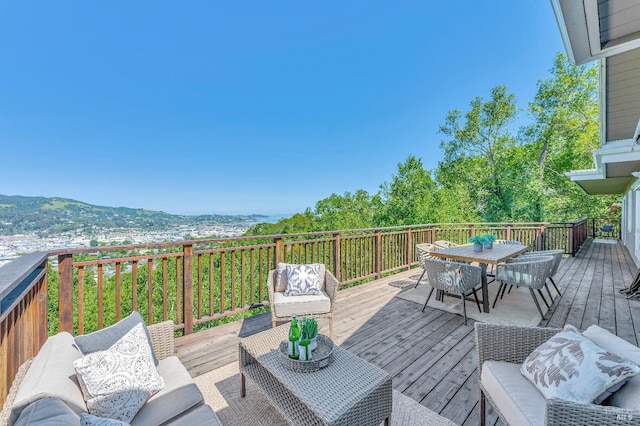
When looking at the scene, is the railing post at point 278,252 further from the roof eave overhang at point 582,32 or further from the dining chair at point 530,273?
the roof eave overhang at point 582,32

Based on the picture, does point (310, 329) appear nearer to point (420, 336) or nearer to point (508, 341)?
point (508, 341)

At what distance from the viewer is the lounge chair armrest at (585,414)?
3.30 feet

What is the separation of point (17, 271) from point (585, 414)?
272 cm

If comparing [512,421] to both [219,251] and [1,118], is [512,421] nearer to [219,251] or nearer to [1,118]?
[219,251]

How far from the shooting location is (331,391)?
149 cm

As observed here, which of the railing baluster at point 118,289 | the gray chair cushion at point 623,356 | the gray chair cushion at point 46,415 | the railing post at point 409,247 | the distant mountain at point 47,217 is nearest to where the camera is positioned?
the gray chair cushion at point 46,415

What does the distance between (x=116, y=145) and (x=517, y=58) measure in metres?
22.2

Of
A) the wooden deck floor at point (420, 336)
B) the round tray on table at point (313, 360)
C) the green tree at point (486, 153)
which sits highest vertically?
the green tree at point (486, 153)

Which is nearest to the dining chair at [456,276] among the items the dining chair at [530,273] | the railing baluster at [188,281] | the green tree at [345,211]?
the dining chair at [530,273]

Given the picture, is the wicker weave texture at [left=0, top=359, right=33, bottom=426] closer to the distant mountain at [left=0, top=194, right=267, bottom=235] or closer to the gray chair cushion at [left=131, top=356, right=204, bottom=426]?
the gray chair cushion at [left=131, top=356, right=204, bottom=426]

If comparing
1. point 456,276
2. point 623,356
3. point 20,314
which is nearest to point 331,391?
point 623,356

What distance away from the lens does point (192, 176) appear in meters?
21.6

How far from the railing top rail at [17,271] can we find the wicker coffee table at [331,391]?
52.1 inches

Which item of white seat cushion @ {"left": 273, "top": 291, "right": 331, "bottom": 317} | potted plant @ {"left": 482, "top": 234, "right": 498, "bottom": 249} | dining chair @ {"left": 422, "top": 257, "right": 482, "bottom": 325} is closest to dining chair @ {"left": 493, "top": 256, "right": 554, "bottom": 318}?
dining chair @ {"left": 422, "top": 257, "right": 482, "bottom": 325}
